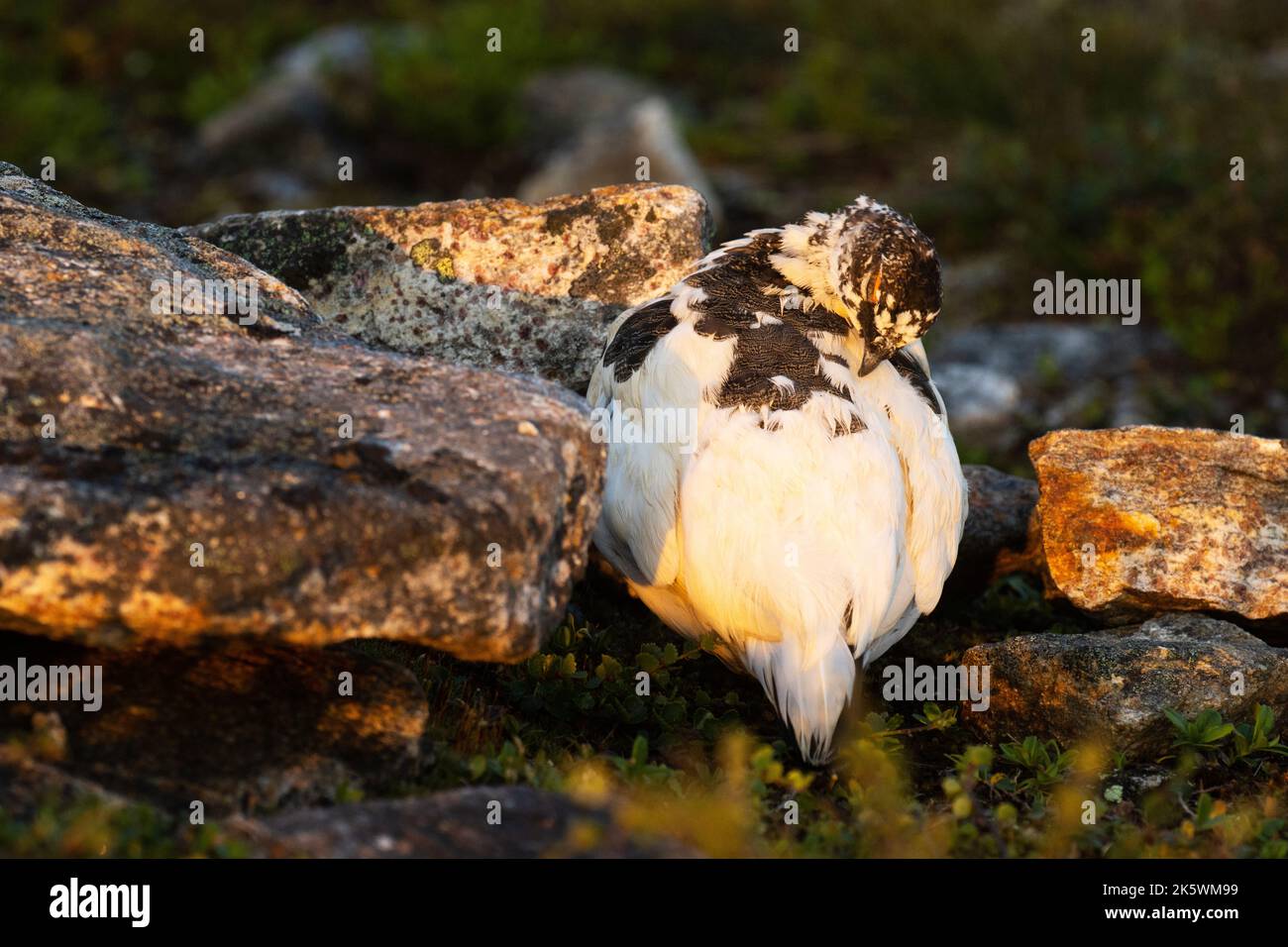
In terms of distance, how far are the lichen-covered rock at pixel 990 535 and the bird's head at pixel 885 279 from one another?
149cm

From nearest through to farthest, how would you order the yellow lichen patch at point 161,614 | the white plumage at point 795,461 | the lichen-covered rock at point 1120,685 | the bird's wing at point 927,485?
1. the yellow lichen patch at point 161,614
2. the white plumage at point 795,461
3. the lichen-covered rock at point 1120,685
4. the bird's wing at point 927,485

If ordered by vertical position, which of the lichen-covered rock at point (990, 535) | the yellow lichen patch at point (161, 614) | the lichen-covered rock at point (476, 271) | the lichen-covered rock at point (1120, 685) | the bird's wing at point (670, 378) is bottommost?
the lichen-covered rock at point (1120, 685)

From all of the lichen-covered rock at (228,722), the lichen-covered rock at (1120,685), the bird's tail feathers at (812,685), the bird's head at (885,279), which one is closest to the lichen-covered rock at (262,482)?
the lichen-covered rock at (228,722)

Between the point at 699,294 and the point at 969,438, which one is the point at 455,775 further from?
the point at 969,438

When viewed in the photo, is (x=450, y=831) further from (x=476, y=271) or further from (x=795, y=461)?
(x=476, y=271)

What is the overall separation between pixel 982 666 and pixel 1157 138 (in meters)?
8.21

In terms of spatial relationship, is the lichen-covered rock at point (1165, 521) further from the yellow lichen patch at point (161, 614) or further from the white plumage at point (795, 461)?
the yellow lichen patch at point (161, 614)

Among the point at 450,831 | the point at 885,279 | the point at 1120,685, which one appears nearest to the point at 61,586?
the point at 450,831

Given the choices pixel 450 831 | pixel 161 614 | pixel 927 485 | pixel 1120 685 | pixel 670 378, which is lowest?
pixel 450 831

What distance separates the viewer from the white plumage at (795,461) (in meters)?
5.16

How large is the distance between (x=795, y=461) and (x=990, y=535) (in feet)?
6.05

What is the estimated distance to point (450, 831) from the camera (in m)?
3.77

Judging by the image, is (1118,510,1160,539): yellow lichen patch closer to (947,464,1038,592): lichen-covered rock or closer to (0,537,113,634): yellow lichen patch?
(947,464,1038,592): lichen-covered rock

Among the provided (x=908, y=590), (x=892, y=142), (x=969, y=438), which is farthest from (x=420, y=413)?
(x=892, y=142)
